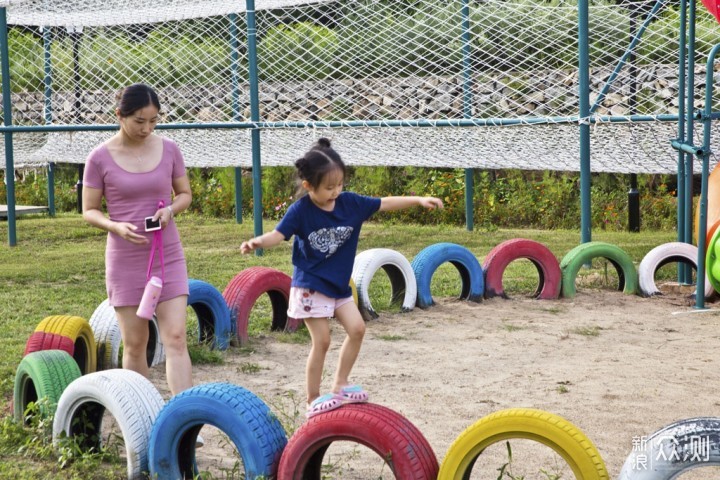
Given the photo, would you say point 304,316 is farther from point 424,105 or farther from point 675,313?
point 424,105

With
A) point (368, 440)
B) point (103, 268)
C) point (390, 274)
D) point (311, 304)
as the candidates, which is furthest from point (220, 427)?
point (103, 268)

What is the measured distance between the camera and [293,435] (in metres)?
3.27

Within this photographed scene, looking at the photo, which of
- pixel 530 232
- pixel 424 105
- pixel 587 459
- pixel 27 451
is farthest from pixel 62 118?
pixel 587 459

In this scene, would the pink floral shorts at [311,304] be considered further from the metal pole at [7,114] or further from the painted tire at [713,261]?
the metal pole at [7,114]

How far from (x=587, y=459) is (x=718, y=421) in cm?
40

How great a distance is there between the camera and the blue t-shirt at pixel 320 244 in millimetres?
3811

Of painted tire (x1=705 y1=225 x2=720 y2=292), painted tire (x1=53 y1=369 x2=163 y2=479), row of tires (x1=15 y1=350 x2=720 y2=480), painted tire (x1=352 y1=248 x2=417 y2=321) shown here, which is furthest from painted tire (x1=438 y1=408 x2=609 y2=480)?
painted tire (x1=705 y1=225 x2=720 y2=292)

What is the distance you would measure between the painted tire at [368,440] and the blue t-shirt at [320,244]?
67cm

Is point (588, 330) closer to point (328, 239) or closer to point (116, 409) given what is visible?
point (328, 239)

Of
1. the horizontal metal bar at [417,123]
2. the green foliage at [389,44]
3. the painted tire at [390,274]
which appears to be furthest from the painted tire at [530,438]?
the green foliage at [389,44]

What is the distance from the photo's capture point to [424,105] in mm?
12641

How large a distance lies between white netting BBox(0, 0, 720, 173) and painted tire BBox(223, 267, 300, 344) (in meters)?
2.49

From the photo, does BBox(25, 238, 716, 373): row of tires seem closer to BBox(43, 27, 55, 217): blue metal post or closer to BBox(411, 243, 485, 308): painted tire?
BBox(411, 243, 485, 308): painted tire

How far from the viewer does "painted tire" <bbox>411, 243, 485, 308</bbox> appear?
22.4 feet
